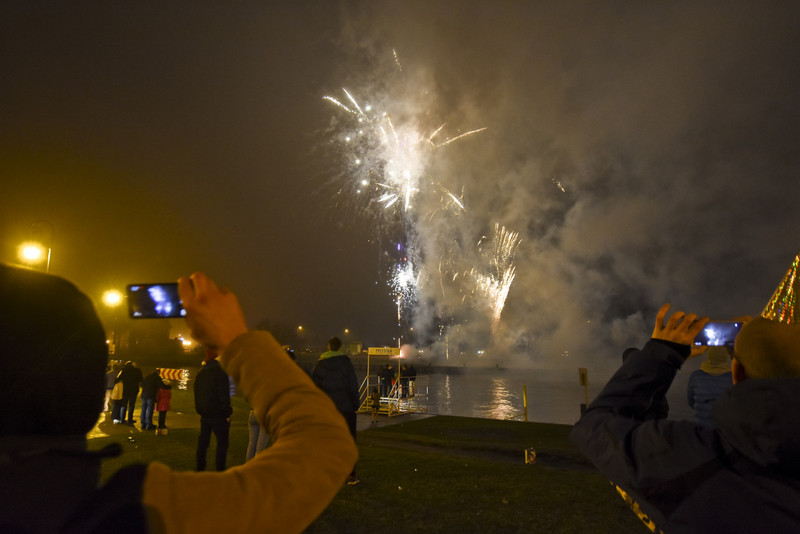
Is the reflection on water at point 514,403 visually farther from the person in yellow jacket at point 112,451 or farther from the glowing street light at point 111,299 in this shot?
the person in yellow jacket at point 112,451

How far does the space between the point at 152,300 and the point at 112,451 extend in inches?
41.6

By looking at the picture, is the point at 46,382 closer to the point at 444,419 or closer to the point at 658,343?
the point at 658,343

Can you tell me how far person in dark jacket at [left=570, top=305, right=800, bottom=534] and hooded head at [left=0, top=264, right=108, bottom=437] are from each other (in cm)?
186

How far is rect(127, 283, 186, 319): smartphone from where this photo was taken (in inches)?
76.2

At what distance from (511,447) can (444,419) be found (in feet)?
20.6

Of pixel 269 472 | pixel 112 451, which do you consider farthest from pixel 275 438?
pixel 112 451

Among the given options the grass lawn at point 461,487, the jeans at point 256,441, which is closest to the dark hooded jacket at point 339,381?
the jeans at point 256,441

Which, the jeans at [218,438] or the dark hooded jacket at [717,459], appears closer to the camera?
the dark hooded jacket at [717,459]

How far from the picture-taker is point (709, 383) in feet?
16.7

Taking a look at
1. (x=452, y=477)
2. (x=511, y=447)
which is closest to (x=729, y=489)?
(x=452, y=477)

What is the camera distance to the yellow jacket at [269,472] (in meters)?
0.91

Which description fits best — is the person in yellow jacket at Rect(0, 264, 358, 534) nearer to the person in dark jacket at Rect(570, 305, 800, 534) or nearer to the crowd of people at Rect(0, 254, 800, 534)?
the crowd of people at Rect(0, 254, 800, 534)

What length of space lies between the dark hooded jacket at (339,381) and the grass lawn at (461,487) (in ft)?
4.22

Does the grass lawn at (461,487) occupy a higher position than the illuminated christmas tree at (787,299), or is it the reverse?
the illuminated christmas tree at (787,299)
